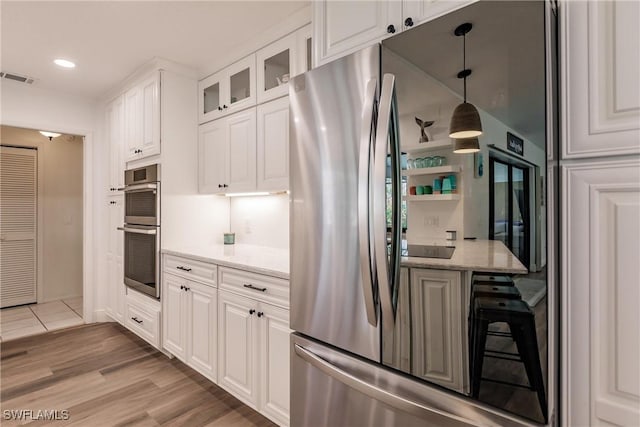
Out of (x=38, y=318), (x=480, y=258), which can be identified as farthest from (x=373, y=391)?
(x=38, y=318)

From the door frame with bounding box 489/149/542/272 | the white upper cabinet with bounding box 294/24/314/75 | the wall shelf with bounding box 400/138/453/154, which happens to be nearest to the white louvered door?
the white upper cabinet with bounding box 294/24/314/75

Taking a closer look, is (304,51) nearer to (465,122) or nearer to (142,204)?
(465,122)

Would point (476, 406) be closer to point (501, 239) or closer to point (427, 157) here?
point (501, 239)

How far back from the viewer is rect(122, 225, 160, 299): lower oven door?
9.30 ft

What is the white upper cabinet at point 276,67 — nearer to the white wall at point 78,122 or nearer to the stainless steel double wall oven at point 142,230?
the stainless steel double wall oven at point 142,230

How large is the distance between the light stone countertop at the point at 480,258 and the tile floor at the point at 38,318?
4189 mm

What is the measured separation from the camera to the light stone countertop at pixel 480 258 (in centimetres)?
88

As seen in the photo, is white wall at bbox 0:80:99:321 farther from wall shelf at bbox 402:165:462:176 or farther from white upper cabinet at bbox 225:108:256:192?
wall shelf at bbox 402:165:462:176

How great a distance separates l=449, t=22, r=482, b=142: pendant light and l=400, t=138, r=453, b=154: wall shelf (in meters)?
0.02

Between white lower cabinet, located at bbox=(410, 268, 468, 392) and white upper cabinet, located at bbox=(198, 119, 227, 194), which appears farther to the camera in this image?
white upper cabinet, located at bbox=(198, 119, 227, 194)

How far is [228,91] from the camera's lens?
108 inches

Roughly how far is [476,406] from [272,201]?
2135 mm

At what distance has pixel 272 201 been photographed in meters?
2.81

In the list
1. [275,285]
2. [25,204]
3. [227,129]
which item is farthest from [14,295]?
[275,285]
